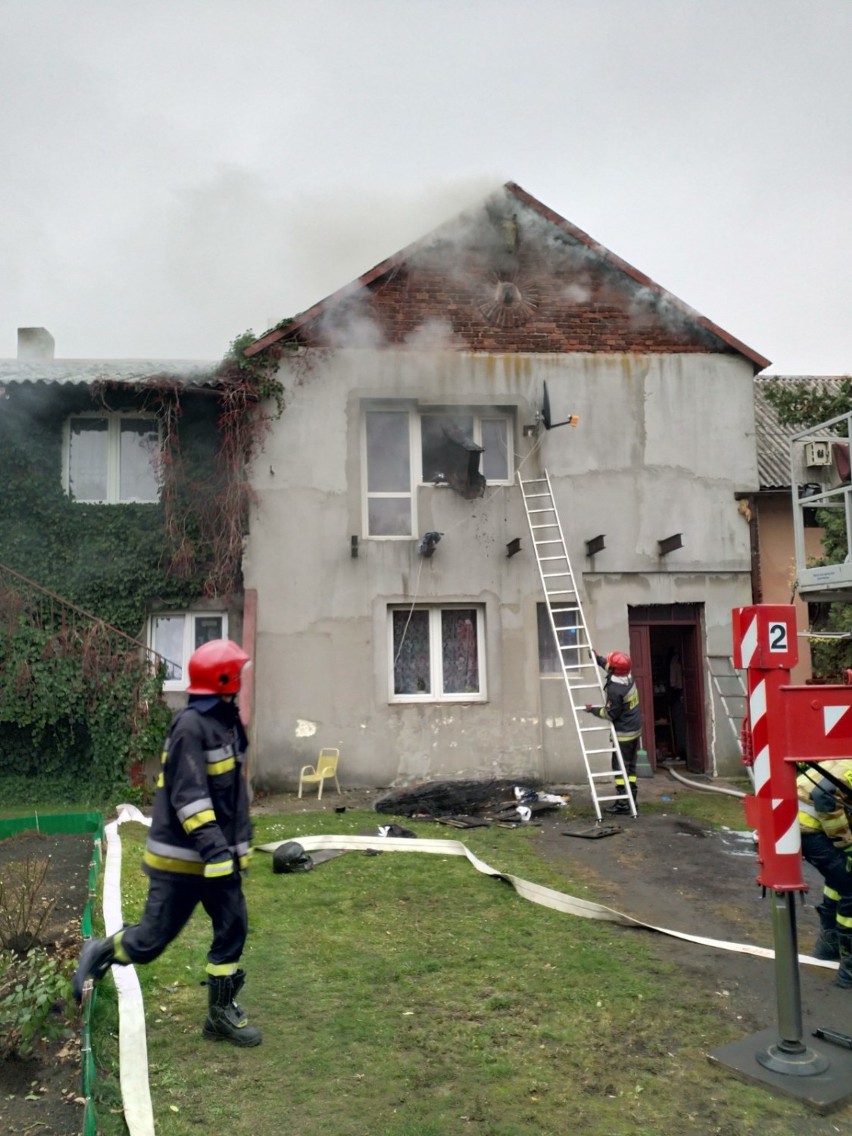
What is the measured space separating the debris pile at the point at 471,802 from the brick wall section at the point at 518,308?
590cm

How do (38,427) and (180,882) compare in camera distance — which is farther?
(38,427)

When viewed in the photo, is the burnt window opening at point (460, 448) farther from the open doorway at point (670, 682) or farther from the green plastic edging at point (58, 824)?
the green plastic edging at point (58, 824)

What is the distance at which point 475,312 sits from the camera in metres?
12.5

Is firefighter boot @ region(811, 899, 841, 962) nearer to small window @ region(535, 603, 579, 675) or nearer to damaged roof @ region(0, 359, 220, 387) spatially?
small window @ region(535, 603, 579, 675)

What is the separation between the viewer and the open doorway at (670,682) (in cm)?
1251

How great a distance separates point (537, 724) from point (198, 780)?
8.29 m

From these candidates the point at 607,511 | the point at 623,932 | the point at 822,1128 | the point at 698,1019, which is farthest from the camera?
the point at 607,511

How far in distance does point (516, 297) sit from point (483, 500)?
2.95 m

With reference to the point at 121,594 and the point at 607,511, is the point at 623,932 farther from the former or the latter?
the point at 121,594

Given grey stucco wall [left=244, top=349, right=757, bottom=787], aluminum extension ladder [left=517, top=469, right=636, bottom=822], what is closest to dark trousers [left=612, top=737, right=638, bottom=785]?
aluminum extension ladder [left=517, top=469, right=636, bottom=822]

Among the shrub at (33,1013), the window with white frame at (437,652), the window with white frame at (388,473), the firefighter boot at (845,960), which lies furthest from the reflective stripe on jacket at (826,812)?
the window with white frame at (388,473)

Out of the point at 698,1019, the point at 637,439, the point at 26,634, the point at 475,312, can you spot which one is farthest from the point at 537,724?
the point at 698,1019

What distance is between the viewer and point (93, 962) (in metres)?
4.03

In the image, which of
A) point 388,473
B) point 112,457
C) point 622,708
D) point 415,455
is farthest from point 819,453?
point 112,457
